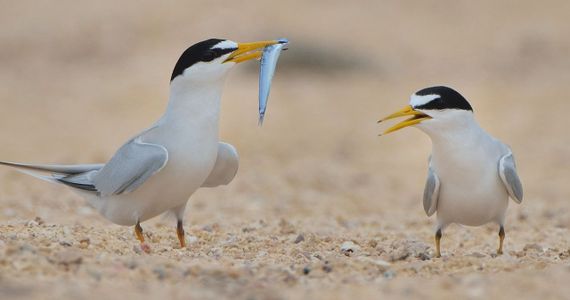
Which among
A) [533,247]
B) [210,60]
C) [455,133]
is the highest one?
[210,60]

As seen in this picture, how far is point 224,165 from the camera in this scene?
618 centimetres

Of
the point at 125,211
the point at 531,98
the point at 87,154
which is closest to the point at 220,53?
the point at 125,211

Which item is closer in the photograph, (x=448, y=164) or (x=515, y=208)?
(x=448, y=164)

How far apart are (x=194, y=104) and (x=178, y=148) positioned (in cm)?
28

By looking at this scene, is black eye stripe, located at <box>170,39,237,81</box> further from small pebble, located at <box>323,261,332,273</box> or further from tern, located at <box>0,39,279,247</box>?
small pebble, located at <box>323,261,332,273</box>

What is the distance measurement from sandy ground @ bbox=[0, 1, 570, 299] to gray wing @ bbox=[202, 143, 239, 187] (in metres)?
0.39

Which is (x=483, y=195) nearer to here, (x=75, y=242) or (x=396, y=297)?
(x=396, y=297)

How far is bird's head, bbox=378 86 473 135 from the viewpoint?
561 centimetres

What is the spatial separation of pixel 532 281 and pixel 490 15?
19152mm

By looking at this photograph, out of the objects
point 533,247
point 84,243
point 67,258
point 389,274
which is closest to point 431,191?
point 533,247

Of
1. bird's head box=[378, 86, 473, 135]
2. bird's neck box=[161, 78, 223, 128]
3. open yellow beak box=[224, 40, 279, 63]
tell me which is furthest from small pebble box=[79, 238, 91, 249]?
bird's head box=[378, 86, 473, 135]

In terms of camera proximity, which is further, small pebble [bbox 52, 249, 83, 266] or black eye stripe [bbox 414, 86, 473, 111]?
black eye stripe [bbox 414, 86, 473, 111]

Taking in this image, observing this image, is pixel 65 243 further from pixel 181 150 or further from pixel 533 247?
pixel 533 247

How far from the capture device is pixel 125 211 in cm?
582
